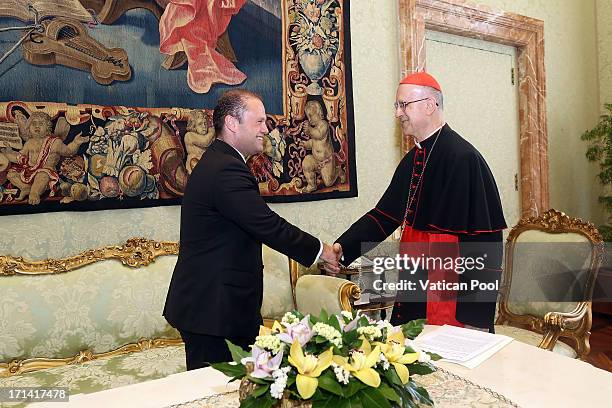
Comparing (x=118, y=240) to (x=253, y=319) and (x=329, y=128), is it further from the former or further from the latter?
(x=329, y=128)

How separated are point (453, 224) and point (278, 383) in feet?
5.68

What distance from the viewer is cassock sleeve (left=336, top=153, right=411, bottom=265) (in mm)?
3085

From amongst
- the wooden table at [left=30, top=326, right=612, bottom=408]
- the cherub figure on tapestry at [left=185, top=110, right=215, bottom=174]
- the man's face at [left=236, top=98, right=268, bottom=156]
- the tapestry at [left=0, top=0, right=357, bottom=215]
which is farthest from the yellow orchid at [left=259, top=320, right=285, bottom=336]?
the cherub figure on tapestry at [left=185, top=110, right=215, bottom=174]

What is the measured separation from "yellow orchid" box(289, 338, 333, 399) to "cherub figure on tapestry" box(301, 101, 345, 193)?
2.65m

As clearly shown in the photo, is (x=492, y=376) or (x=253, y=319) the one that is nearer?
(x=492, y=376)

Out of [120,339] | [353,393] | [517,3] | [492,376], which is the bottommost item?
[120,339]

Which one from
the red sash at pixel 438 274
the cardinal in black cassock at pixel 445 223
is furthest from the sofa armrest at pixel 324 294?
the red sash at pixel 438 274

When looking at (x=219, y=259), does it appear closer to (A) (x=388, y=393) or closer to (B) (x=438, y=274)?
(B) (x=438, y=274)

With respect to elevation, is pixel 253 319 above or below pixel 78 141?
below

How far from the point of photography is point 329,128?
3.84m

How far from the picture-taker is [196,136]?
3289mm

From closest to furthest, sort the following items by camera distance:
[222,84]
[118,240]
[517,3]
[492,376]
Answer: [492,376] → [118,240] → [222,84] → [517,3]

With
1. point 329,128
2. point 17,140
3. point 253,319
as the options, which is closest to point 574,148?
point 329,128

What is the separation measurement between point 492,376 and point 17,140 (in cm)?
246
